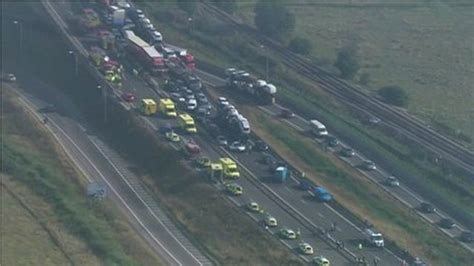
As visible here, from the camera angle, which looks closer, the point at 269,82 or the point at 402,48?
the point at 269,82

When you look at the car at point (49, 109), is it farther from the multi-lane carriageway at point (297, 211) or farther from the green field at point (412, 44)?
the green field at point (412, 44)

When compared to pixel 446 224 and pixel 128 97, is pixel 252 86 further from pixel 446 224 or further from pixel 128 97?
pixel 446 224

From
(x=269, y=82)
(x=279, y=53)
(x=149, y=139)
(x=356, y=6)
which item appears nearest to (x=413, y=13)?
(x=356, y=6)

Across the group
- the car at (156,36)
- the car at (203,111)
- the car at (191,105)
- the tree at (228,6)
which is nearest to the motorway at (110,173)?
the car at (191,105)

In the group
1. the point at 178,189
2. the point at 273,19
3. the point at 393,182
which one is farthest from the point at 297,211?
the point at 273,19

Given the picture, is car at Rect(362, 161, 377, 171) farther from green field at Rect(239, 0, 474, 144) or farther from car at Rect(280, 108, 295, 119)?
car at Rect(280, 108, 295, 119)

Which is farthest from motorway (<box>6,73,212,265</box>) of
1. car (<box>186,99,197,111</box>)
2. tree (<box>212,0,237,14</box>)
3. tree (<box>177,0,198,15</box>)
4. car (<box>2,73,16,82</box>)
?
tree (<box>212,0,237,14</box>)

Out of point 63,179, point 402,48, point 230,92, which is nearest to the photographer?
point 63,179

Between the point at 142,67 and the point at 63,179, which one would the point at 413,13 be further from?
the point at 63,179
